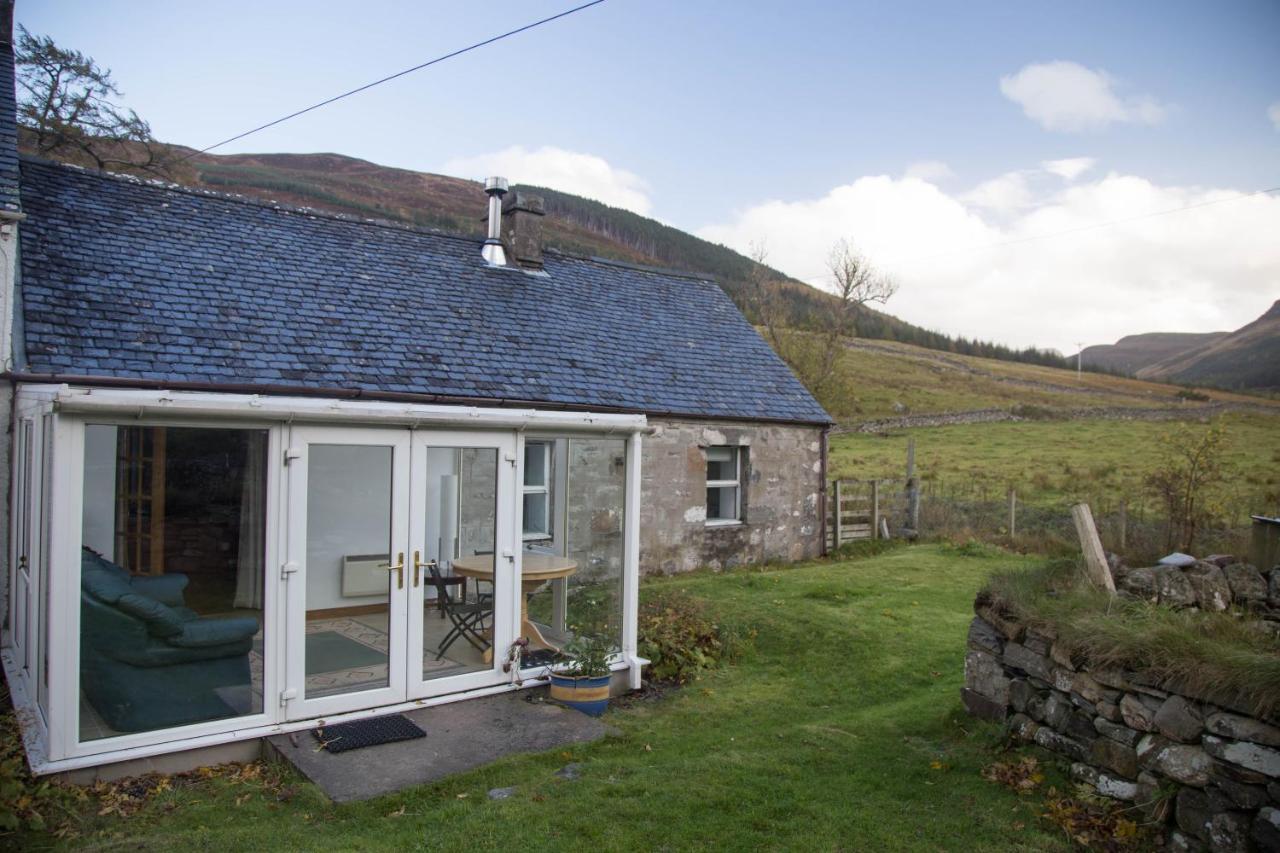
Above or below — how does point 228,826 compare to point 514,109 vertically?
below

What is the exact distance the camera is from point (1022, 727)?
5.67 metres

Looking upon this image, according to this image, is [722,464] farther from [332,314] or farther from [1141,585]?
[1141,585]

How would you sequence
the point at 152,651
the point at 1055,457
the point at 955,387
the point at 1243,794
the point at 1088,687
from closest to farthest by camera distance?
the point at 1243,794 < the point at 1088,687 < the point at 152,651 < the point at 1055,457 < the point at 955,387

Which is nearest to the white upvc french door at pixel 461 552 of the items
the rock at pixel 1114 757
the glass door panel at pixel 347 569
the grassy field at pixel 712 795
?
the glass door panel at pixel 347 569

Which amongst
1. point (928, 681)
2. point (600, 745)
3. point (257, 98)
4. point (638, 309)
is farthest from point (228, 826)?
point (257, 98)

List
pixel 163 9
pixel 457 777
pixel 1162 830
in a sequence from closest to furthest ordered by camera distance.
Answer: pixel 1162 830 < pixel 457 777 < pixel 163 9

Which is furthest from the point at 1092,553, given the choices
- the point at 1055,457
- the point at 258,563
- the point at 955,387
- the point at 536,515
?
the point at 955,387

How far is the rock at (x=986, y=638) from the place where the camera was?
19.8 feet

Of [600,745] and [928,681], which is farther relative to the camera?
[928,681]

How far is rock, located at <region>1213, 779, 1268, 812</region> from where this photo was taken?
13.2 feet

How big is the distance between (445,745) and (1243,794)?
4.88m

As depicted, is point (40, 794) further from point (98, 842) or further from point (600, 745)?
point (600, 745)

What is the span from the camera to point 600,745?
6191 millimetres

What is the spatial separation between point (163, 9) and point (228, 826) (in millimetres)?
19485
